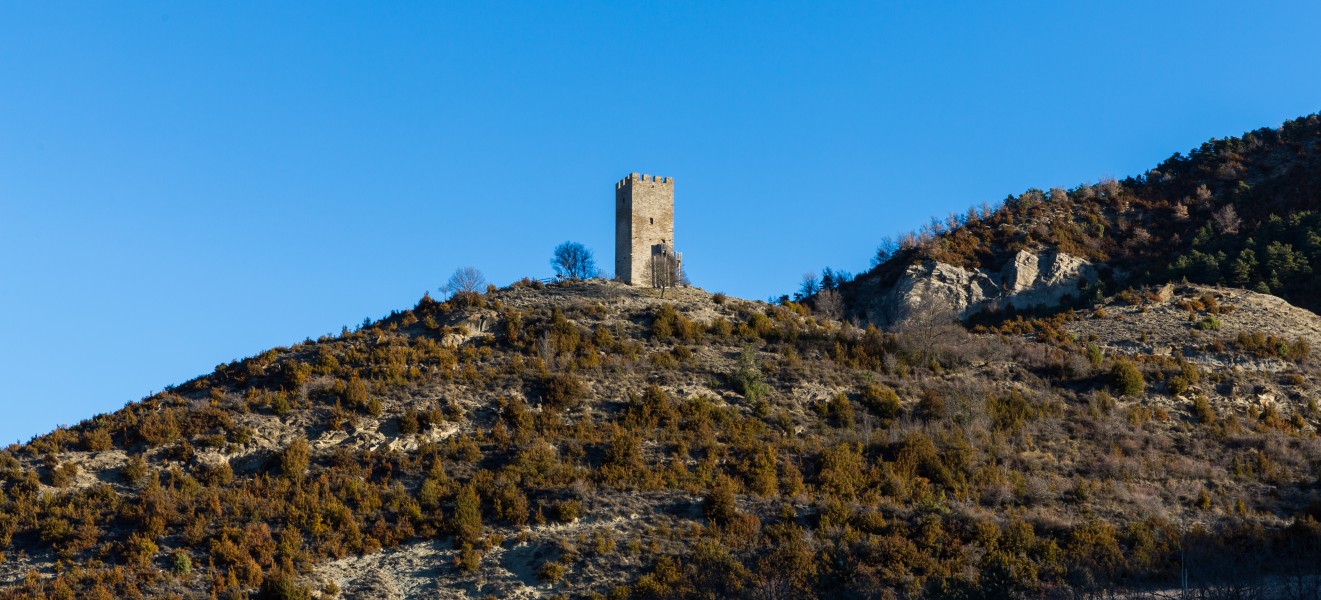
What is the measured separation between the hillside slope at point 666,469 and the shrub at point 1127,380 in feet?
0.45

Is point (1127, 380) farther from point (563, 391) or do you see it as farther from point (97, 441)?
point (97, 441)

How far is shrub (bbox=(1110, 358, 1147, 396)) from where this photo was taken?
46219 millimetres

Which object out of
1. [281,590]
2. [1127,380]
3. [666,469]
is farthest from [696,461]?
[1127,380]

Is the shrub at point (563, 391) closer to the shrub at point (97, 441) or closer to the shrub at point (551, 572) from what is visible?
the shrub at point (551, 572)

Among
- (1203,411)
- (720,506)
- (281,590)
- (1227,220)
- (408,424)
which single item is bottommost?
(281,590)

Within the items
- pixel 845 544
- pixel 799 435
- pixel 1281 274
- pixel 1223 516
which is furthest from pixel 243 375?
pixel 1281 274

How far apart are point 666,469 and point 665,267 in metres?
20.3

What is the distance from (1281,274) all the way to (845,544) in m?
42.0

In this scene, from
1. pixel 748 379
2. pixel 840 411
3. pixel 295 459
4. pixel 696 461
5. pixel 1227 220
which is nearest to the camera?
pixel 295 459

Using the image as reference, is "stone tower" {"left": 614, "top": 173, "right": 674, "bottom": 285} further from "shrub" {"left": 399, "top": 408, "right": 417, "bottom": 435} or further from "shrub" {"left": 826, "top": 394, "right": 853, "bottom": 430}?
"shrub" {"left": 399, "top": 408, "right": 417, "bottom": 435}

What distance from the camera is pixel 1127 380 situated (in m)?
46.2

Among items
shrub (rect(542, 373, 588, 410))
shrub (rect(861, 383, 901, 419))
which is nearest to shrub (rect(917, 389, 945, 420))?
shrub (rect(861, 383, 901, 419))

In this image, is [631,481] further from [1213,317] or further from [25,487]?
[1213,317]

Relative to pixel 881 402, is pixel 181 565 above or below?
below
